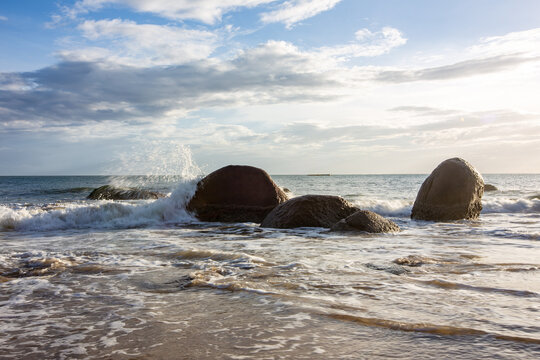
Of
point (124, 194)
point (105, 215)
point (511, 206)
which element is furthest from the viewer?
point (124, 194)

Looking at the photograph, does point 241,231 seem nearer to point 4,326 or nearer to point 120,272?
point 120,272

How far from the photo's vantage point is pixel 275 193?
9914 mm

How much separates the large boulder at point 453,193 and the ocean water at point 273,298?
10.7 feet

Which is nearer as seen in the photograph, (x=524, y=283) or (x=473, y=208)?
(x=524, y=283)

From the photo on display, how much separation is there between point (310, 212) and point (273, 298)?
16.5 ft

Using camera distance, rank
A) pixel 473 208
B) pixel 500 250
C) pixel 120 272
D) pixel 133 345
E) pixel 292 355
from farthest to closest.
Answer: pixel 473 208 → pixel 500 250 → pixel 120 272 → pixel 133 345 → pixel 292 355

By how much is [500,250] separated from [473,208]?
4.82 m

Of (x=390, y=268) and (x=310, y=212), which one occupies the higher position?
(x=310, y=212)

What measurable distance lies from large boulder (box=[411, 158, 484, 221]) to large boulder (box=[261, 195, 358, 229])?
2609 mm

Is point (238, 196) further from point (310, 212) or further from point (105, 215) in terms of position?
point (105, 215)

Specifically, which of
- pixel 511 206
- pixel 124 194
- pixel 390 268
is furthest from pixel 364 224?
pixel 124 194

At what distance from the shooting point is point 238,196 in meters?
9.88

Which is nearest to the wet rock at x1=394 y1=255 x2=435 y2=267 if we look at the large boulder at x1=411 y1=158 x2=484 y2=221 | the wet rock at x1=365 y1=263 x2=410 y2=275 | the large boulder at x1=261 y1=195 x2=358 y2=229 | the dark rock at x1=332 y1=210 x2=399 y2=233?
the wet rock at x1=365 y1=263 x2=410 y2=275

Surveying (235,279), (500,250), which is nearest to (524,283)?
(500,250)
